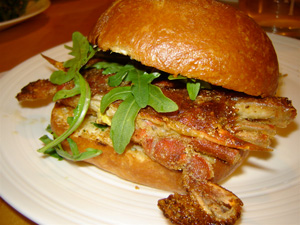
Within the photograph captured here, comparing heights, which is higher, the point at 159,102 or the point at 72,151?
the point at 159,102

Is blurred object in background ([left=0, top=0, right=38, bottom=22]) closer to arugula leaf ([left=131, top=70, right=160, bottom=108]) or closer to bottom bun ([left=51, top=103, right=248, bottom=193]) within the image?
bottom bun ([left=51, top=103, right=248, bottom=193])

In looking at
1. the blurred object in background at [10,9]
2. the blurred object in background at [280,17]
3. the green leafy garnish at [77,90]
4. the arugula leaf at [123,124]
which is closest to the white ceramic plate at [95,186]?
the green leafy garnish at [77,90]

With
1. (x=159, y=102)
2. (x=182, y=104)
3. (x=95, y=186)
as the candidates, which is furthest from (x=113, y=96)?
(x=95, y=186)

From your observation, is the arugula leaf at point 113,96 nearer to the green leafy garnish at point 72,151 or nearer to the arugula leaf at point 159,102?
the arugula leaf at point 159,102

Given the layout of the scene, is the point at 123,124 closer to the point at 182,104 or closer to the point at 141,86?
the point at 141,86

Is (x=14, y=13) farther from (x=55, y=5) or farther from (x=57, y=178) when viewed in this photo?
(x=57, y=178)

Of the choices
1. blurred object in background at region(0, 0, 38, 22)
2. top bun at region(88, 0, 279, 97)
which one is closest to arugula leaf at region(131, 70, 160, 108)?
top bun at region(88, 0, 279, 97)
